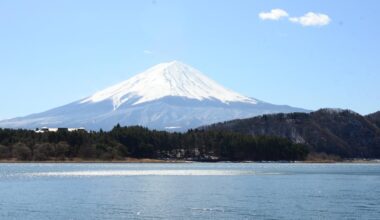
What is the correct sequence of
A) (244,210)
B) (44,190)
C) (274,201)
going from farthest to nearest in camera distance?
(44,190) < (274,201) < (244,210)

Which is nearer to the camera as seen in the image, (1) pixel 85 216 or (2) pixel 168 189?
(1) pixel 85 216

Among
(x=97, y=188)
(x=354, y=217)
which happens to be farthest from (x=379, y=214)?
(x=97, y=188)

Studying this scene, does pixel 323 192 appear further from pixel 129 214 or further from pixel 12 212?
pixel 12 212

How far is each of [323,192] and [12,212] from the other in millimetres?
47396

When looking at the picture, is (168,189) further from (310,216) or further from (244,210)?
(310,216)

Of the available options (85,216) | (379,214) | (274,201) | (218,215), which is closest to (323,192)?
(274,201)

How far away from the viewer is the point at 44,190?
95.5m

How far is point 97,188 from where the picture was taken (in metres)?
100

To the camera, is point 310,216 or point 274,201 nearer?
point 310,216

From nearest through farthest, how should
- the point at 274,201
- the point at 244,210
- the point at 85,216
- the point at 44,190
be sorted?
the point at 85,216 → the point at 244,210 → the point at 274,201 → the point at 44,190

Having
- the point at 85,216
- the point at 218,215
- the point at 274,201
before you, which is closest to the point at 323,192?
the point at 274,201

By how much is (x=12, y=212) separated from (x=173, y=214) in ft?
52.9

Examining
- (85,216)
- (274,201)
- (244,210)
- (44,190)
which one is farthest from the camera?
(44,190)

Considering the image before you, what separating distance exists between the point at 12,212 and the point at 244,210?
23.6 metres
